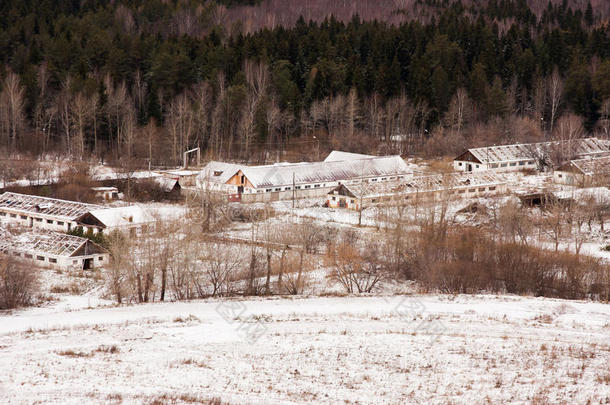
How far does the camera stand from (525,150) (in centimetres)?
5519

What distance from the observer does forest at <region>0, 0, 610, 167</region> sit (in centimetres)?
5822

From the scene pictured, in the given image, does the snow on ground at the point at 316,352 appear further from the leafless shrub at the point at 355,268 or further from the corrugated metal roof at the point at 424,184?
the corrugated metal roof at the point at 424,184

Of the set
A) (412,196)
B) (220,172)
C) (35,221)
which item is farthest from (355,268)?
(220,172)

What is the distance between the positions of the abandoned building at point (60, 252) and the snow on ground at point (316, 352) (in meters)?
7.60

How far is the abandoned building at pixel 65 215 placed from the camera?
36.1m

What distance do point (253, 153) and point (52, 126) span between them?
15.6 m

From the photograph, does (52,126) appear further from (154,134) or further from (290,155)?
(290,155)

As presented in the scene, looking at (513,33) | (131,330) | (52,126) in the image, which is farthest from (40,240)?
(513,33)

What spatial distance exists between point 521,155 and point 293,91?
19.0m

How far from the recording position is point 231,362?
746 inches

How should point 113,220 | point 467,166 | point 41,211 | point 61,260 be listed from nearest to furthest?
1. point 61,260
2. point 113,220
3. point 41,211
4. point 467,166

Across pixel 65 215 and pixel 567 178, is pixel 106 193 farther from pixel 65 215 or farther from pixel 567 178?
pixel 567 178

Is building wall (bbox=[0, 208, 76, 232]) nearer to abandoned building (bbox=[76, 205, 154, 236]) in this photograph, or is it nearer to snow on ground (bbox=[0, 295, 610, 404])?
abandoned building (bbox=[76, 205, 154, 236])

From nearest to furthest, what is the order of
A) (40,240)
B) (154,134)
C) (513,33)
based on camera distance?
(40,240) < (154,134) < (513,33)
